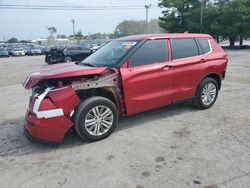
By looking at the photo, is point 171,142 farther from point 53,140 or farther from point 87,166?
point 53,140

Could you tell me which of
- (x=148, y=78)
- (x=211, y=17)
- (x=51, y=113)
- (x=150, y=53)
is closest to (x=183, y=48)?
(x=150, y=53)

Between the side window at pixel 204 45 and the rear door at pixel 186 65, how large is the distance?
0.11 meters

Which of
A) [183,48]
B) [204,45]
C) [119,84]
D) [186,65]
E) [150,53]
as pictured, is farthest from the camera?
[204,45]

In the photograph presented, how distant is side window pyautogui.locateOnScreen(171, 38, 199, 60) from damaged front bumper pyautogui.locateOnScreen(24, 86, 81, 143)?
2281mm

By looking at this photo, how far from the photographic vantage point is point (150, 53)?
5.00 metres

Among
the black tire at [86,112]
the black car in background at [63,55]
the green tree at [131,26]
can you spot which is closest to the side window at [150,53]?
the black tire at [86,112]

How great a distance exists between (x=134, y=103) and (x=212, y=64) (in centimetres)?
224

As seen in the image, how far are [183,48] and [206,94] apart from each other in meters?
1.22

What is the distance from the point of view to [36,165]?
3.75m

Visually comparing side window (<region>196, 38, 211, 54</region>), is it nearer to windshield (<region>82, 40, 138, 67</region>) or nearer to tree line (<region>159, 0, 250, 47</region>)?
windshield (<region>82, 40, 138, 67</region>)

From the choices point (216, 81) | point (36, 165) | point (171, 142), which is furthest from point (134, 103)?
point (216, 81)

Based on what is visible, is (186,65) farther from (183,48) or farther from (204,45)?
(204,45)

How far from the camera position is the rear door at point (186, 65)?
5.32 metres

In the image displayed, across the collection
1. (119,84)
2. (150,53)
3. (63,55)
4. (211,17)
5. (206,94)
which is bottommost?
(206,94)
